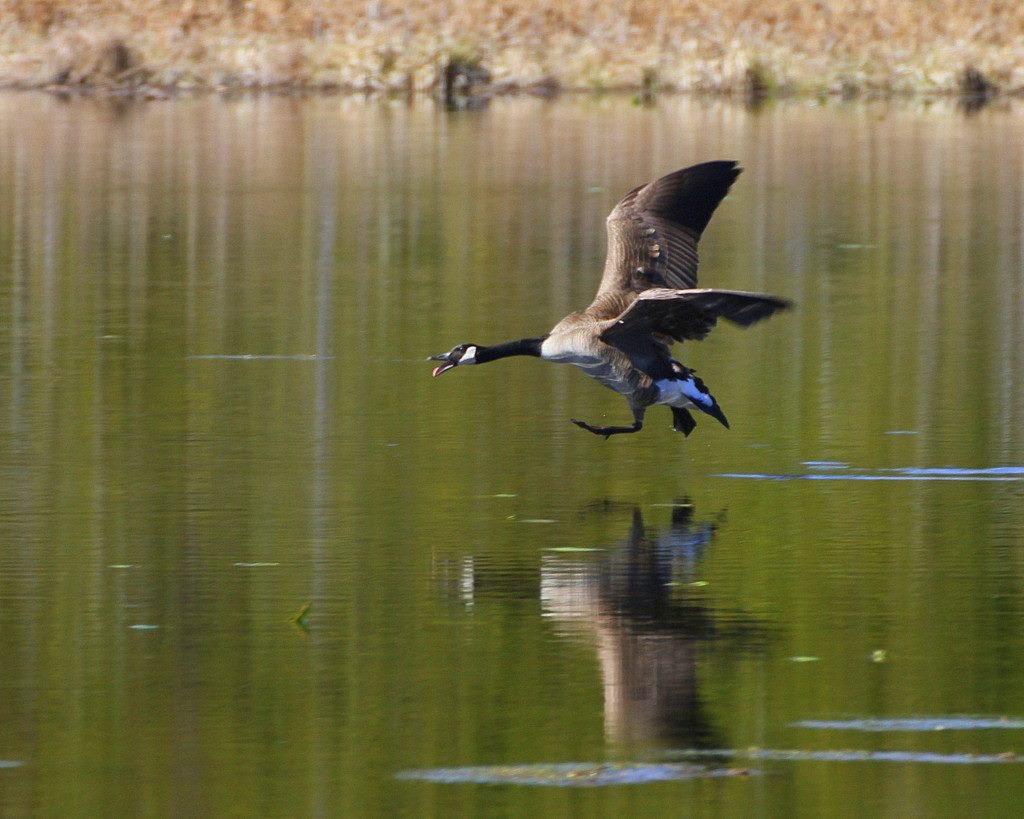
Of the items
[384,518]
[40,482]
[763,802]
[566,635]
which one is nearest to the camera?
[763,802]

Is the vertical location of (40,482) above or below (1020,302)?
below

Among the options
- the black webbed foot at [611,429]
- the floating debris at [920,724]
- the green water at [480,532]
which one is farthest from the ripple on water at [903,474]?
the floating debris at [920,724]

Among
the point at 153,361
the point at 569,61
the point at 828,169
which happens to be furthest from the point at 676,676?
the point at 569,61

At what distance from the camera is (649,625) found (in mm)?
7660

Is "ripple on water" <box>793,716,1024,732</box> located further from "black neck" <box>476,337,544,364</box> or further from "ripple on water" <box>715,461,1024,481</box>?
"black neck" <box>476,337,544,364</box>

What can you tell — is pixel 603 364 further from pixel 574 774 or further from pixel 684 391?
pixel 574 774

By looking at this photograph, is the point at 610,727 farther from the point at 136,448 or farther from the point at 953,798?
the point at 136,448

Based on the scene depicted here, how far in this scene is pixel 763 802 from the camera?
6.00 meters

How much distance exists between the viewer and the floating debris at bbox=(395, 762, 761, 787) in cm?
616

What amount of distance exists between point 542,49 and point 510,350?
28.3m

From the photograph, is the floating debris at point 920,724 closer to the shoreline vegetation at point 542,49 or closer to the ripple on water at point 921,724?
the ripple on water at point 921,724

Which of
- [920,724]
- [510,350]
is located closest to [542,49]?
[510,350]

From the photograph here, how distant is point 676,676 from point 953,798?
1231 mm

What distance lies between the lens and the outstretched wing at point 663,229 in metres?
10.9
